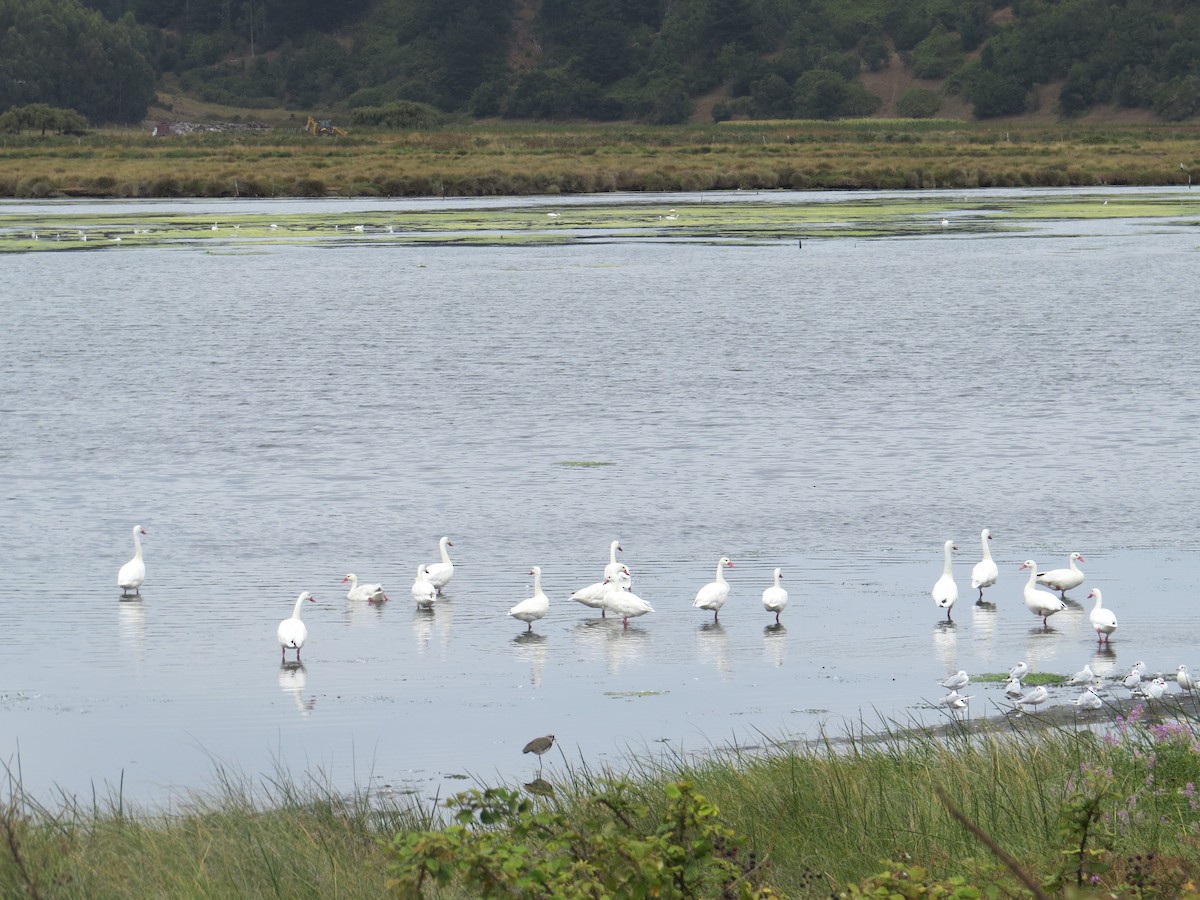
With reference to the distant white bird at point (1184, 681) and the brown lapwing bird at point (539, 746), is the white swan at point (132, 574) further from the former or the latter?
the distant white bird at point (1184, 681)

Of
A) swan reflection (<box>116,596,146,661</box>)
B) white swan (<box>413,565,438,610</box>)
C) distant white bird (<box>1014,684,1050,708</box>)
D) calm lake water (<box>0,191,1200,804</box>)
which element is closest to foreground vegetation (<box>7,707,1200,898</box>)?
calm lake water (<box>0,191,1200,804</box>)

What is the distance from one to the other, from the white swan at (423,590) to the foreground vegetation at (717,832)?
4.02 metres

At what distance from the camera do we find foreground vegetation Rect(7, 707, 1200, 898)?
18.3 feet

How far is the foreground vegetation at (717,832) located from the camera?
5.58 meters

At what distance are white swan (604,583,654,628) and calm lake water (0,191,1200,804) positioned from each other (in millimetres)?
197

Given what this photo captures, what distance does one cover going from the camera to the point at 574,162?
86.8m

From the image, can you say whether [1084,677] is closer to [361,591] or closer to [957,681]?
[957,681]

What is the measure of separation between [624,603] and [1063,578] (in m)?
3.19

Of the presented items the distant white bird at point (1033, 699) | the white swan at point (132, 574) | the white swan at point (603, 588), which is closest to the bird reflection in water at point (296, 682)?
the white swan at point (603, 588)

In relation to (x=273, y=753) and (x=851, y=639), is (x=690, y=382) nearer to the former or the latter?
(x=851, y=639)

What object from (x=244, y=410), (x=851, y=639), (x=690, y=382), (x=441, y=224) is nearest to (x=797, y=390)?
(x=690, y=382)

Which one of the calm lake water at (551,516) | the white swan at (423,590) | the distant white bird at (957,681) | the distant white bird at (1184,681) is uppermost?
the distant white bird at (1184,681)

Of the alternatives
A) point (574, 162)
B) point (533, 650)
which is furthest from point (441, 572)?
point (574, 162)

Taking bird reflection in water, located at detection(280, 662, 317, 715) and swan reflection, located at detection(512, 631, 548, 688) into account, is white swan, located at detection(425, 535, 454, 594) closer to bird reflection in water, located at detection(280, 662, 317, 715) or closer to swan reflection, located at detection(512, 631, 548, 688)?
swan reflection, located at detection(512, 631, 548, 688)
